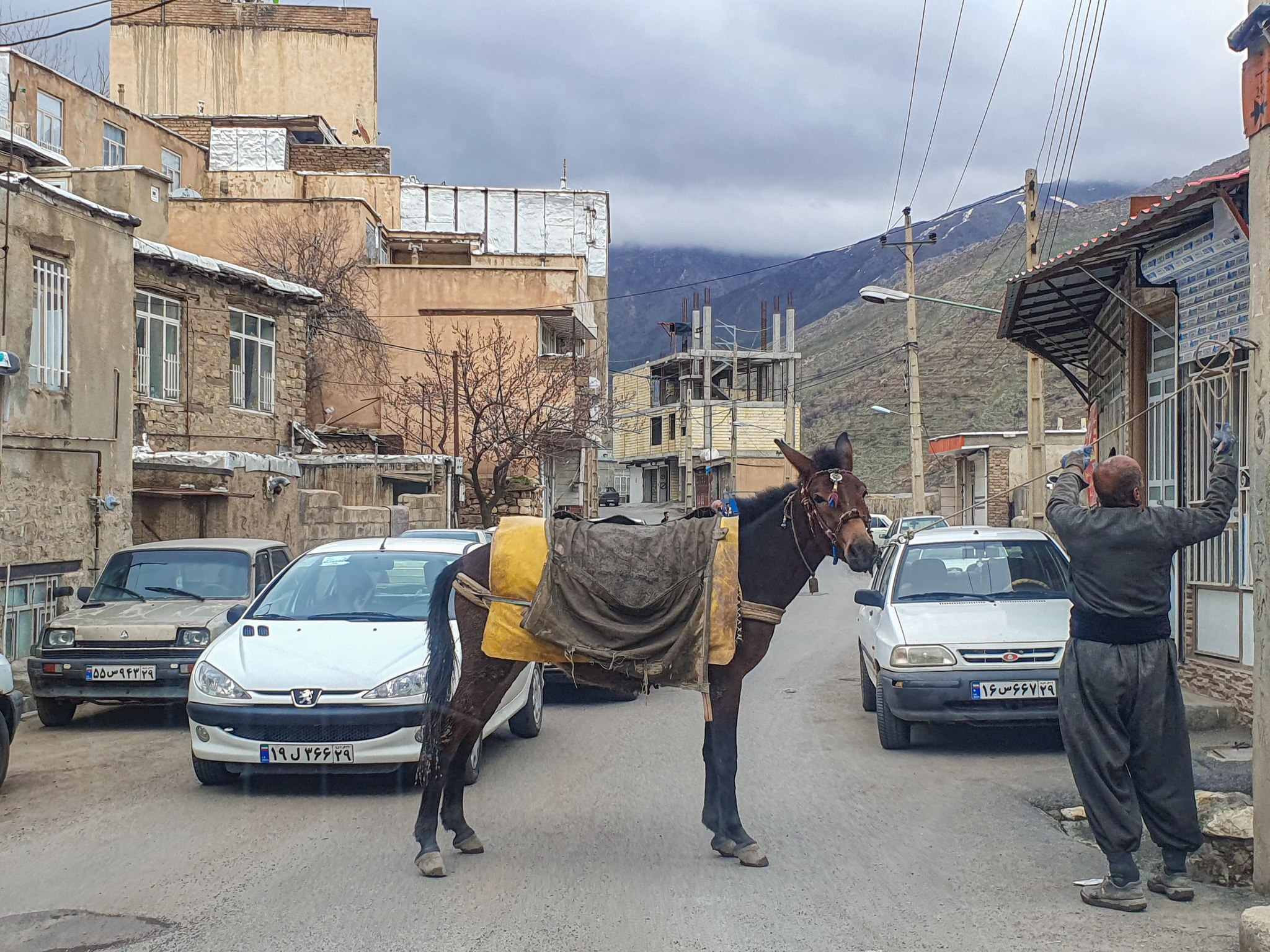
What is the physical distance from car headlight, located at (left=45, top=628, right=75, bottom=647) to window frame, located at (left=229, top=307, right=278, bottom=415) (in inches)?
571

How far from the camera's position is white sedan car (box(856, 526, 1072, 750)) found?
8.59 m

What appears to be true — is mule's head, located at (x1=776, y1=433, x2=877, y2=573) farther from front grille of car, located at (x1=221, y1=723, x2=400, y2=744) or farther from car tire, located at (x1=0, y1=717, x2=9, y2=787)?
car tire, located at (x1=0, y1=717, x2=9, y2=787)

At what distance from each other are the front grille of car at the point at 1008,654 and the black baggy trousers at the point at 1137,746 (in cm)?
317

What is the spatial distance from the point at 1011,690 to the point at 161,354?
1871 cm

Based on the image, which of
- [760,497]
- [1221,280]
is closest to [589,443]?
[1221,280]

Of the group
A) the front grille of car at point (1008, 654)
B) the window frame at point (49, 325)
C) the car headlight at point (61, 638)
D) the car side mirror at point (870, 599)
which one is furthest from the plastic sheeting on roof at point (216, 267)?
the front grille of car at point (1008, 654)

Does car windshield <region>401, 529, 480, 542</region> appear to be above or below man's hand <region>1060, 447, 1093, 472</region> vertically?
below

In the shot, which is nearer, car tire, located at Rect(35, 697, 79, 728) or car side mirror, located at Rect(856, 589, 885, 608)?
car side mirror, located at Rect(856, 589, 885, 608)

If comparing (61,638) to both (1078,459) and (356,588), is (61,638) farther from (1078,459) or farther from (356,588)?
(1078,459)

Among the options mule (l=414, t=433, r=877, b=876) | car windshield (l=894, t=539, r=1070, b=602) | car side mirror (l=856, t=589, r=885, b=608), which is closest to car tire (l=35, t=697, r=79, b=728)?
mule (l=414, t=433, r=877, b=876)

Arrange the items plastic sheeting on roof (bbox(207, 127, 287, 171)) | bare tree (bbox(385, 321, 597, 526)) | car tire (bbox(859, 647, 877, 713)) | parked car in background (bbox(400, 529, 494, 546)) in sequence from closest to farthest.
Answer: car tire (bbox(859, 647, 877, 713)) → parked car in background (bbox(400, 529, 494, 546)) → bare tree (bbox(385, 321, 597, 526)) → plastic sheeting on roof (bbox(207, 127, 287, 171))

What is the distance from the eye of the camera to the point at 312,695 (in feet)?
24.1

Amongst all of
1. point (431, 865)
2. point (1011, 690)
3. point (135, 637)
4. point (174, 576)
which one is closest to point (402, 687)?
point (431, 865)

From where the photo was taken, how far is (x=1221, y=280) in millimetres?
9969
